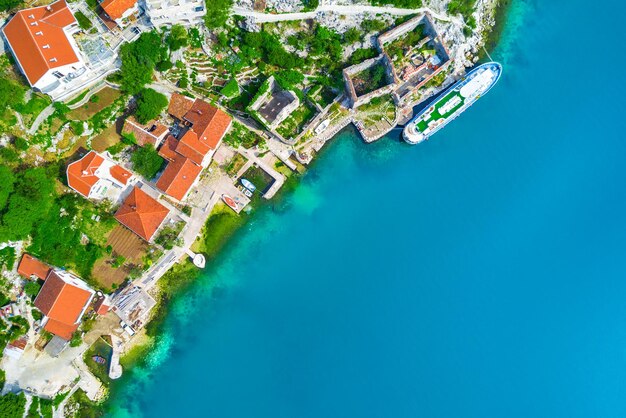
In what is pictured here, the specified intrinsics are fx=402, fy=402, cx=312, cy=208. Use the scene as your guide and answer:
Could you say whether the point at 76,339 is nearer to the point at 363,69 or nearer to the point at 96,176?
the point at 96,176

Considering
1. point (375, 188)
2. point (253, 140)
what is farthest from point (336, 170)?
point (253, 140)

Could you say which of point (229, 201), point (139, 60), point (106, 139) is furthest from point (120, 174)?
point (139, 60)

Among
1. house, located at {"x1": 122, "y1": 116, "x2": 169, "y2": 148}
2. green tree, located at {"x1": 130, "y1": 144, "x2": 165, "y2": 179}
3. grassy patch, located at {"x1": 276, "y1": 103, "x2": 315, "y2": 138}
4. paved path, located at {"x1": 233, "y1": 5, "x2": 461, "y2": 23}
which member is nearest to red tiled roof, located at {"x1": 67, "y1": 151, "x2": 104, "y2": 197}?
green tree, located at {"x1": 130, "y1": 144, "x2": 165, "y2": 179}

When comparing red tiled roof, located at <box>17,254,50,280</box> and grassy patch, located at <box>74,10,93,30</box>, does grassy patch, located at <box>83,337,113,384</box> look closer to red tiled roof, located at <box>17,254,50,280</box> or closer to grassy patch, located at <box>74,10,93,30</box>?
red tiled roof, located at <box>17,254,50,280</box>

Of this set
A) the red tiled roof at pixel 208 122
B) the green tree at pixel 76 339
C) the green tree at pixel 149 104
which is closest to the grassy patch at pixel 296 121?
the red tiled roof at pixel 208 122

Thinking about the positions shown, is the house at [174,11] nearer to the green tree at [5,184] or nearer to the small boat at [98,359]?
→ the green tree at [5,184]

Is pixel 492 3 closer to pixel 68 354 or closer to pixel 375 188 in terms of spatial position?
pixel 375 188
